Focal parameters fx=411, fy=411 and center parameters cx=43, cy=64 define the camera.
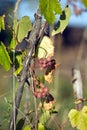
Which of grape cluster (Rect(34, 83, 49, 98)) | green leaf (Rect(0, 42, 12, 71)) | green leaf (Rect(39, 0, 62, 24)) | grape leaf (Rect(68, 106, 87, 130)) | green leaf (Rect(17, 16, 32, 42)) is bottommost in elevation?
grape leaf (Rect(68, 106, 87, 130))

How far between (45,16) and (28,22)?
0.18 m

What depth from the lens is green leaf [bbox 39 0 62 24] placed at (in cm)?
103

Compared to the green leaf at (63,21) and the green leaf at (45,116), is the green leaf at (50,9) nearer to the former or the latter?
the green leaf at (63,21)

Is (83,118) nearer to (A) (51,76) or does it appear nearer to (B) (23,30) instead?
(A) (51,76)

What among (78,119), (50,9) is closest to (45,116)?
(78,119)

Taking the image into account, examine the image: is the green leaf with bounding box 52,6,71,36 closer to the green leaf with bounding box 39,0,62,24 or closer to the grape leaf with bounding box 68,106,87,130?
the green leaf with bounding box 39,0,62,24

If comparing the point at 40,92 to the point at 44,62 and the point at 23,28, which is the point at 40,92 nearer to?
the point at 44,62

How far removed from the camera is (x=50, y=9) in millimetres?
1035

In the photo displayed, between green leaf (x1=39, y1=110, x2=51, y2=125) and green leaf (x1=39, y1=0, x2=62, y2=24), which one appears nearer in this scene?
green leaf (x1=39, y1=0, x2=62, y2=24)

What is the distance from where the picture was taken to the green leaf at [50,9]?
1.03 metres

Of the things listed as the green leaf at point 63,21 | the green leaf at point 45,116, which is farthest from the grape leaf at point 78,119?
the green leaf at point 63,21

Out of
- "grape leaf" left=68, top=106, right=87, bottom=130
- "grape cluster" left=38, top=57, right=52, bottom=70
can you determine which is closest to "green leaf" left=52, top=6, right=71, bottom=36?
"grape cluster" left=38, top=57, right=52, bottom=70

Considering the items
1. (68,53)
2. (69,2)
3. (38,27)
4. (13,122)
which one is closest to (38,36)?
(38,27)

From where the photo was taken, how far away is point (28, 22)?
1203 mm
